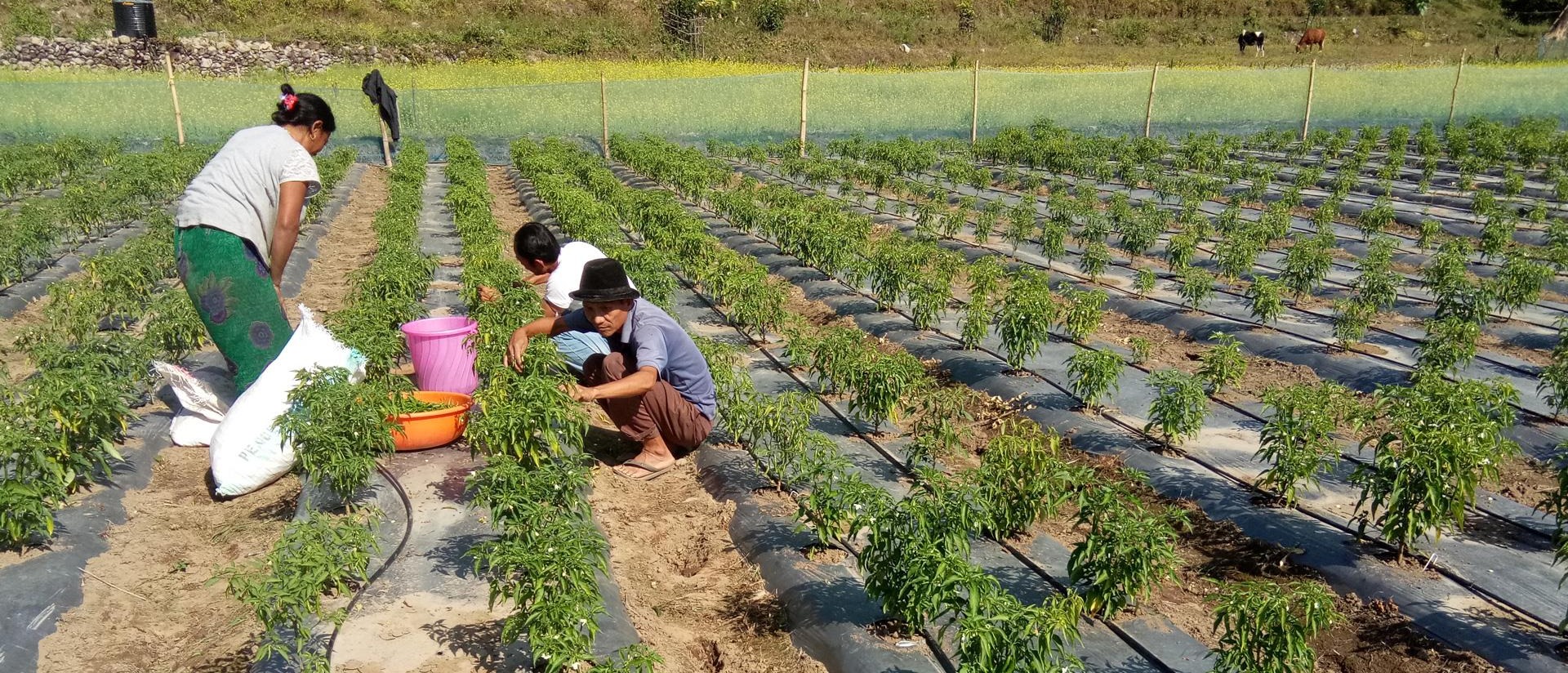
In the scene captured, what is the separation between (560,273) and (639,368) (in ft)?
3.71

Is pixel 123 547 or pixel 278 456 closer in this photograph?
pixel 123 547

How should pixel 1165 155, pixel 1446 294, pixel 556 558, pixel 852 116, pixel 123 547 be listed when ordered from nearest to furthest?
1. pixel 556 558
2. pixel 123 547
3. pixel 1446 294
4. pixel 1165 155
5. pixel 852 116

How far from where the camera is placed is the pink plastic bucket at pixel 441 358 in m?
5.83

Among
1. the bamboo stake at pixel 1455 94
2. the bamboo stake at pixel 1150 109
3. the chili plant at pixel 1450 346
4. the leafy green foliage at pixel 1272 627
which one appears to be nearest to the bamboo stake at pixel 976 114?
the bamboo stake at pixel 1150 109

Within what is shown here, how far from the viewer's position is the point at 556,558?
10.6 feet

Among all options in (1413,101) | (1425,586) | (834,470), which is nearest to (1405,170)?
(1413,101)

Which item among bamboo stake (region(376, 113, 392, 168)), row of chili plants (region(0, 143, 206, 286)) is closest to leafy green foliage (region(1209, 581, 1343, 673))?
row of chili plants (region(0, 143, 206, 286))

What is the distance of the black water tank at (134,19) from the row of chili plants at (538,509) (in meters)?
27.9

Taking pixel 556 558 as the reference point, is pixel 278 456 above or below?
below

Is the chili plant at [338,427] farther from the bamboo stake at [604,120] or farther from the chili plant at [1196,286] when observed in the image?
the bamboo stake at [604,120]

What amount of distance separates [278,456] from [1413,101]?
24.7 metres

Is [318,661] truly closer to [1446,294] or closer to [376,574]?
[376,574]

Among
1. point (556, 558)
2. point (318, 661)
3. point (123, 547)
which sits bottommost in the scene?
point (123, 547)

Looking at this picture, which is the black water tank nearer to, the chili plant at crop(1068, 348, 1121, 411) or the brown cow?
the chili plant at crop(1068, 348, 1121, 411)
